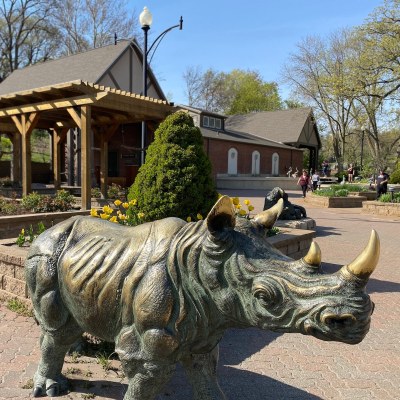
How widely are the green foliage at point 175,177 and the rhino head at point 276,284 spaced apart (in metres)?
3.90

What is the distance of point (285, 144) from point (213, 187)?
40.0 metres

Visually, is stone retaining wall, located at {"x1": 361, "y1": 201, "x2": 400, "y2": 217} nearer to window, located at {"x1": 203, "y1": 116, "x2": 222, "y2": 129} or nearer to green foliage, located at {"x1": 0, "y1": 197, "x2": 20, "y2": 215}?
green foliage, located at {"x1": 0, "y1": 197, "x2": 20, "y2": 215}

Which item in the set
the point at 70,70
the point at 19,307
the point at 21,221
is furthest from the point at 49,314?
the point at 70,70

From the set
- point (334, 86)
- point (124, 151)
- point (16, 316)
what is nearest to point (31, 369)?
point (16, 316)

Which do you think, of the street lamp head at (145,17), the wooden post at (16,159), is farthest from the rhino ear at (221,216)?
the wooden post at (16,159)

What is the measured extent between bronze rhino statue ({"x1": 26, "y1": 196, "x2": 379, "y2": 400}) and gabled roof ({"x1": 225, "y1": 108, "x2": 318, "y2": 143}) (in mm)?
43204

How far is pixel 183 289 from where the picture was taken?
2.09 m

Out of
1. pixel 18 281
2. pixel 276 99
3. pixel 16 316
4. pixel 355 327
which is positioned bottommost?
pixel 16 316

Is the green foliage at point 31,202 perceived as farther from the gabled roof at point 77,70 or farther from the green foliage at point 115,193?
the gabled roof at point 77,70

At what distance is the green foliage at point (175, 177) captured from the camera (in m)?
6.02

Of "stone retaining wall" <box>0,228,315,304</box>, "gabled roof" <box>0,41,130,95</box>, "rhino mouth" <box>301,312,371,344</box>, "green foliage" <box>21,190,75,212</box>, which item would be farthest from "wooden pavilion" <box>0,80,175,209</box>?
"rhino mouth" <box>301,312,371,344</box>

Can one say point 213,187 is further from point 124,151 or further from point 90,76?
point 124,151

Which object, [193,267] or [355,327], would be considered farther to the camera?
[193,267]

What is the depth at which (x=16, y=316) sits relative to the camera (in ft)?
16.2
